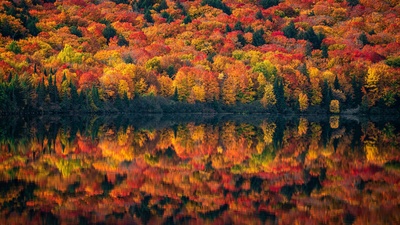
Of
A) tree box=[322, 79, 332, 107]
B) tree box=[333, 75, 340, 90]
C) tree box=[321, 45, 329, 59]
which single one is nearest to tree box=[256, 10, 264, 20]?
tree box=[321, 45, 329, 59]

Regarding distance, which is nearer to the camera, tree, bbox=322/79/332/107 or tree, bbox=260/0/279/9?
tree, bbox=322/79/332/107

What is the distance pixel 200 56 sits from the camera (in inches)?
4301

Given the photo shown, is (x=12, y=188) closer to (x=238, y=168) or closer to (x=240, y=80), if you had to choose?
(x=238, y=168)

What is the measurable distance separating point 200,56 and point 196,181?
84.1m

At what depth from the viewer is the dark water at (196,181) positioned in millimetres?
20266

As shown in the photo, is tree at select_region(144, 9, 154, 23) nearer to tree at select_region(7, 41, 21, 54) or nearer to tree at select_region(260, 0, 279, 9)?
tree at select_region(260, 0, 279, 9)

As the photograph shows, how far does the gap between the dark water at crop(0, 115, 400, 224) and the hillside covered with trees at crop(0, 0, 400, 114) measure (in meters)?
37.0

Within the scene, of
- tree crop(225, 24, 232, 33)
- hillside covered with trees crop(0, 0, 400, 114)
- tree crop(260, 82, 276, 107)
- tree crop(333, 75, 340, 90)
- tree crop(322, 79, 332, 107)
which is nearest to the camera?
hillside covered with trees crop(0, 0, 400, 114)

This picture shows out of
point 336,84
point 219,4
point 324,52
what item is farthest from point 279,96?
point 219,4

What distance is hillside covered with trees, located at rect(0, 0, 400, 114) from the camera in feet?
270

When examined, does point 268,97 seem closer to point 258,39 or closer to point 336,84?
point 336,84

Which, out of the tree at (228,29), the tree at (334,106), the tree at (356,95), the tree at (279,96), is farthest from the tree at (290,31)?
the tree at (279,96)

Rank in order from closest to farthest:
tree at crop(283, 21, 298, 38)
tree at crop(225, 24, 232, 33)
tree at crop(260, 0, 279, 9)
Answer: tree at crop(283, 21, 298, 38) → tree at crop(225, 24, 232, 33) → tree at crop(260, 0, 279, 9)

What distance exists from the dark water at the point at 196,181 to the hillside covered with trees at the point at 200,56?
36984mm
